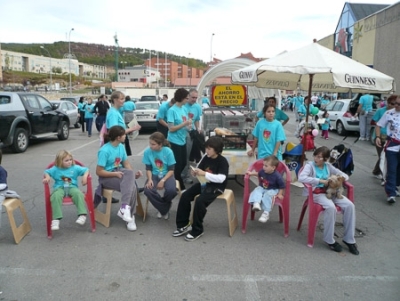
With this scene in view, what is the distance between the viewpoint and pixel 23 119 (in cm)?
1009

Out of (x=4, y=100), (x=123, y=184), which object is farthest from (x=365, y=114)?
(x=4, y=100)

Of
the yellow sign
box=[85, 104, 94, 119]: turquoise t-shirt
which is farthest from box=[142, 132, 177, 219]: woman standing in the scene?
box=[85, 104, 94, 119]: turquoise t-shirt

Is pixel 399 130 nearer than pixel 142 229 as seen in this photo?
No

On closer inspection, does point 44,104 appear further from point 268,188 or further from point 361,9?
point 361,9

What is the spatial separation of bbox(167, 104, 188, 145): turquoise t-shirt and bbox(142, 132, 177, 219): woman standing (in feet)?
2.94

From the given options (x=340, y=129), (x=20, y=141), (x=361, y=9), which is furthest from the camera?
(x=361, y=9)

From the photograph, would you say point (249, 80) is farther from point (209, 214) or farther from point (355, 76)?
point (209, 214)

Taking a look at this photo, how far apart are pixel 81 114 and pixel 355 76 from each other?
13248mm

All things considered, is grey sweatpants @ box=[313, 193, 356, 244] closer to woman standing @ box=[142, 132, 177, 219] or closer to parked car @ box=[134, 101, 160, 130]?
woman standing @ box=[142, 132, 177, 219]

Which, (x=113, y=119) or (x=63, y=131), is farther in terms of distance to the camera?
(x=63, y=131)

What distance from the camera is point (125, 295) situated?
3035 mm

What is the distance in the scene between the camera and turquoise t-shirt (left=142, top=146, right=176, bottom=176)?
4.82 metres

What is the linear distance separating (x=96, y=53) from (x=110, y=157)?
648 ft

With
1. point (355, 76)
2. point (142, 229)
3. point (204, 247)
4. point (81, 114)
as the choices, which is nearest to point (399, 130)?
point (355, 76)
